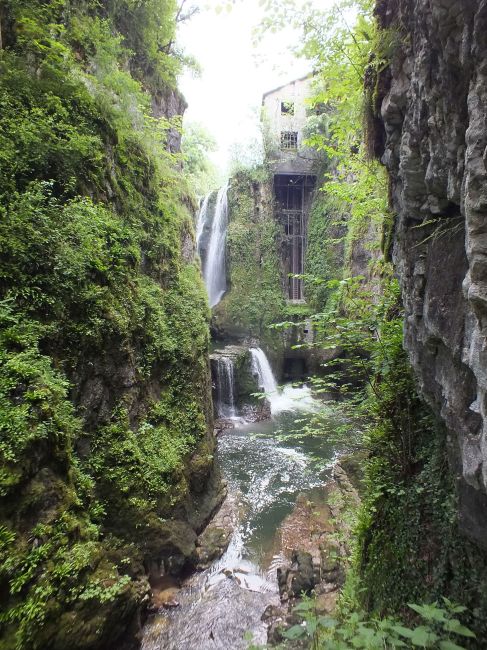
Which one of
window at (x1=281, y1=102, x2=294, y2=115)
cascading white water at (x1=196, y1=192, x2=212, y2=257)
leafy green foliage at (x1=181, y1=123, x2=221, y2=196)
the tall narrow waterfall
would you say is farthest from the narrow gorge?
leafy green foliage at (x1=181, y1=123, x2=221, y2=196)

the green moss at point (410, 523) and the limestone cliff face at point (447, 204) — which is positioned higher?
the limestone cliff face at point (447, 204)

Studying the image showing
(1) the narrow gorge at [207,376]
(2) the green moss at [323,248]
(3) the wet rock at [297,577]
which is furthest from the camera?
(2) the green moss at [323,248]

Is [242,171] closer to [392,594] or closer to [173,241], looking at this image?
[173,241]

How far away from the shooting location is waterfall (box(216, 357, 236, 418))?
1416 centimetres

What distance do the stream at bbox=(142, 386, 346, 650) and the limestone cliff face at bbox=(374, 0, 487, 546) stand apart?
206 cm

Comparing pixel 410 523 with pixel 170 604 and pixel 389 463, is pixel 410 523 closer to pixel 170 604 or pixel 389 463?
pixel 389 463

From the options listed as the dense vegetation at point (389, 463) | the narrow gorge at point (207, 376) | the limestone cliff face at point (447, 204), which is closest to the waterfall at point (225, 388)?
the narrow gorge at point (207, 376)

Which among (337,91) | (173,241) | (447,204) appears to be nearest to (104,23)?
(173,241)

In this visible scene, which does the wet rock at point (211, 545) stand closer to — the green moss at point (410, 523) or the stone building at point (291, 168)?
the green moss at point (410, 523)

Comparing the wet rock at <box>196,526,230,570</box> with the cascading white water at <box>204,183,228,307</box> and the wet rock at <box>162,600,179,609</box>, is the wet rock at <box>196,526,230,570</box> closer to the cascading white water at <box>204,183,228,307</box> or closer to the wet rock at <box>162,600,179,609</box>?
the wet rock at <box>162,600,179,609</box>

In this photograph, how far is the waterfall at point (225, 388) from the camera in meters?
14.2

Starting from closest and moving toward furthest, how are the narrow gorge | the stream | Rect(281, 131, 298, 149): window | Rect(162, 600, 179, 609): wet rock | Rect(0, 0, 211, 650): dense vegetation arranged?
the narrow gorge
Rect(0, 0, 211, 650): dense vegetation
the stream
Rect(162, 600, 179, 609): wet rock
Rect(281, 131, 298, 149): window

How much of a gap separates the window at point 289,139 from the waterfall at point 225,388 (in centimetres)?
1432

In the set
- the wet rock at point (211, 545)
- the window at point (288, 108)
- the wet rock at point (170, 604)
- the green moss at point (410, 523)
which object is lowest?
the wet rock at point (211, 545)
